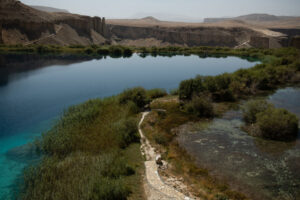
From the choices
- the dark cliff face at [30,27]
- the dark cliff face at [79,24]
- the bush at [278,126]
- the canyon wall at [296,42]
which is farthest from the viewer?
the dark cliff face at [79,24]

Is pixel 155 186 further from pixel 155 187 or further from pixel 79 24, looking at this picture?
pixel 79 24

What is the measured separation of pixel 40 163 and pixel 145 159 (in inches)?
208

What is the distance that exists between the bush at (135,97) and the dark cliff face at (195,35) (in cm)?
7273

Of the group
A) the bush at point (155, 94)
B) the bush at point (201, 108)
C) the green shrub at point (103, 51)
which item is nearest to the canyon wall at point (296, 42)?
the green shrub at point (103, 51)

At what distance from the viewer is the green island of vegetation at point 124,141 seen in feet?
34.0

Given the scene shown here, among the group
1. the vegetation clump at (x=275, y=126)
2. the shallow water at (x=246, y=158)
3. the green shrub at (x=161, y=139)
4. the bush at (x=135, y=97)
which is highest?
the bush at (x=135, y=97)

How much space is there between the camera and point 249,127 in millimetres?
17500

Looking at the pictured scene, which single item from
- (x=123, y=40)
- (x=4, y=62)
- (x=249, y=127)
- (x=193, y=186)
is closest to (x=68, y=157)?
(x=193, y=186)

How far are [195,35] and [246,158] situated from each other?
83053 mm

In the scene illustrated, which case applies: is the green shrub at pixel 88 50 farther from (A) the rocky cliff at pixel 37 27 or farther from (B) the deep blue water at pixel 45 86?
(A) the rocky cliff at pixel 37 27

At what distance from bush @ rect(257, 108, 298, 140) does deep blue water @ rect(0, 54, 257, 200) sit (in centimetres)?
1458

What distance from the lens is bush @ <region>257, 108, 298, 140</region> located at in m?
16.2

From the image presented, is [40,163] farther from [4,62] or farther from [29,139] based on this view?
[4,62]

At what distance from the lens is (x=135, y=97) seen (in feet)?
71.9
